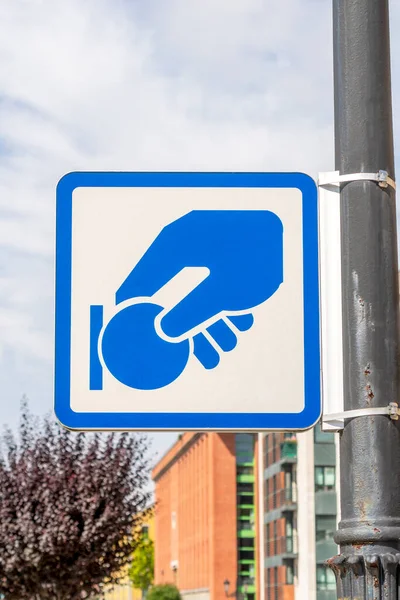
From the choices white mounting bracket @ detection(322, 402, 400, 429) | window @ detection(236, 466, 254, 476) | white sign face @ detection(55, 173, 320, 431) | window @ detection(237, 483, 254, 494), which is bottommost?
white mounting bracket @ detection(322, 402, 400, 429)

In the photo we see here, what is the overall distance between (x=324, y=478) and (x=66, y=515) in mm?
26996

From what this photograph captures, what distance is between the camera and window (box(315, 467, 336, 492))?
179 feet

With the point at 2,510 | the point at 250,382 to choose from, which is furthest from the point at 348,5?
the point at 2,510

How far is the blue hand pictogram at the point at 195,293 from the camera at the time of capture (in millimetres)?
3242

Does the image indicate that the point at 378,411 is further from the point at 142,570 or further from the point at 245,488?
the point at 142,570

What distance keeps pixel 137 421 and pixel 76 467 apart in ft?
94.3

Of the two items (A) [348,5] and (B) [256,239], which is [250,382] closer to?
(B) [256,239]

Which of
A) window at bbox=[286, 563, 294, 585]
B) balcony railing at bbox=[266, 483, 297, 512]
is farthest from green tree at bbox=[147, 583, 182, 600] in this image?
window at bbox=[286, 563, 294, 585]

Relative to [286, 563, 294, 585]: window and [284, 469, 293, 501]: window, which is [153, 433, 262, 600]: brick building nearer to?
[284, 469, 293, 501]: window

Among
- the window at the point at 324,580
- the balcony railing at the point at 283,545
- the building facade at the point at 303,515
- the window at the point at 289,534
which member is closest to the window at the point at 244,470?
the balcony railing at the point at 283,545

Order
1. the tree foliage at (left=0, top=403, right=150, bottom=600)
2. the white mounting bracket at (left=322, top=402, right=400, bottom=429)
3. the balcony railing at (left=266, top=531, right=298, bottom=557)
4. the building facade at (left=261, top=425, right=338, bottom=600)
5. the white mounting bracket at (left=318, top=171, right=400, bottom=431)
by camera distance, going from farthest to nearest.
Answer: the balcony railing at (left=266, top=531, right=298, bottom=557) → the building facade at (left=261, top=425, right=338, bottom=600) → the tree foliage at (left=0, top=403, right=150, bottom=600) → the white mounting bracket at (left=318, top=171, right=400, bottom=431) → the white mounting bracket at (left=322, top=402, right=400, bottom=429)

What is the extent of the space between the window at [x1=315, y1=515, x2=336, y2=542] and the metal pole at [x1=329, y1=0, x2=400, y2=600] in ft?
170

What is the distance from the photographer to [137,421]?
3227mm

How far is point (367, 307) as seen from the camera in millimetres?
3100
